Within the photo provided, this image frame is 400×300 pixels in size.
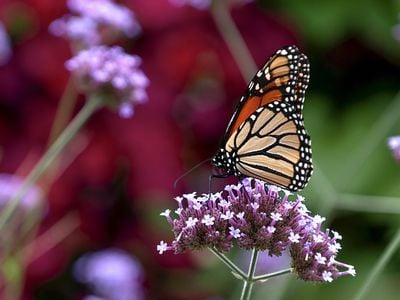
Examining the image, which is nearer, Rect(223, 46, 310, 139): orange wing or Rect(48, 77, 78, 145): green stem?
Rect(223, 46, 310, 139): orange wing

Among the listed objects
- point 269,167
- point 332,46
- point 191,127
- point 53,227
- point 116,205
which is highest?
point 332,46

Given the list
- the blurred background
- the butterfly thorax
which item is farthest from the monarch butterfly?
the blurred background

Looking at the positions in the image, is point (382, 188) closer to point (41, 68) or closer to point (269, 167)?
point (41, 68)

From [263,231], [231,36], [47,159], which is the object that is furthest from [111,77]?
[231,36]

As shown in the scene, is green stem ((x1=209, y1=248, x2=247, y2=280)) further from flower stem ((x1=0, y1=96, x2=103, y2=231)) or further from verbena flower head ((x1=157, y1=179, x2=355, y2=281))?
flower stem ((x1=0, y1=96, x2=103, y2=231))

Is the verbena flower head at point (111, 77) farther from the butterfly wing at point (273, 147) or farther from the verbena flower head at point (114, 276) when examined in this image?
the verbena flower head at point (114, 276)

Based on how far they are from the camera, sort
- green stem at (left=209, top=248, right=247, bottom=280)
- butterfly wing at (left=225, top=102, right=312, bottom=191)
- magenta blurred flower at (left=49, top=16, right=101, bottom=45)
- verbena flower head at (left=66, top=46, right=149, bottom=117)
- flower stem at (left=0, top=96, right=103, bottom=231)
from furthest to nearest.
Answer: magenta blurred flower at (left=49, top=16, right=101, bottom=45) < verbena flower head at (left=66, top=46, right=149, bottom=117) < flower stem at (left=0, top=96, right=103, bottom=231) < butterfly wing at (left=225, top=102, right=312, bottom=191) < green stem at (left=209, top=248, right=247, bottom=280)

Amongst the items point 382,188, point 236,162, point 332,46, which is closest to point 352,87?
point 332,46

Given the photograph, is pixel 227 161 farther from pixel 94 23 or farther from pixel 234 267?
pixel 94 23
